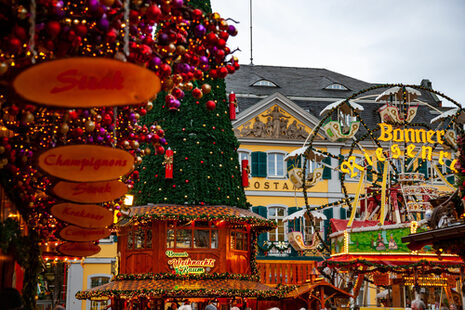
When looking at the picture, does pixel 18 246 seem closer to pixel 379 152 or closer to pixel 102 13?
pixel 102 13

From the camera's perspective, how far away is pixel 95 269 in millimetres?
30047

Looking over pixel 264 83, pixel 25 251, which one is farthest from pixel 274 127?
pixel 25 251

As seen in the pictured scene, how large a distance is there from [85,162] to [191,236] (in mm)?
13799

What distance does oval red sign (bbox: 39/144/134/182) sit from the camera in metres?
5.71

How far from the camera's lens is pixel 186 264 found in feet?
62.2

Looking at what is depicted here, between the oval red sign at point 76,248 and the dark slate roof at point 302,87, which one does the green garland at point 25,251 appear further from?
the dark slate roof at point 302,87

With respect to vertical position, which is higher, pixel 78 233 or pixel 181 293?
pixel 78 233

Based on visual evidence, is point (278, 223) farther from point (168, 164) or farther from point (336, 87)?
point (168, 164)

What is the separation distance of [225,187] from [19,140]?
479 inches

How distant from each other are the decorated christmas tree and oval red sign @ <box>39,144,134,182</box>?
1305 centimetres

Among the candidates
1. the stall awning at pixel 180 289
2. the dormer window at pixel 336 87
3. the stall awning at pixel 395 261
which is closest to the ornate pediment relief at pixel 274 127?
the dormer window at pixel 336 87

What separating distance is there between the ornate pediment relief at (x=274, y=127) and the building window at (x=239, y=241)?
12.5 m

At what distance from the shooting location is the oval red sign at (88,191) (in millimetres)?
6941

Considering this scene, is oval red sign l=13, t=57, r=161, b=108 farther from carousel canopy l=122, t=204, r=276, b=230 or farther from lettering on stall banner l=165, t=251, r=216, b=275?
lettering on stall banner l=165, t=251, r=216, b=275
